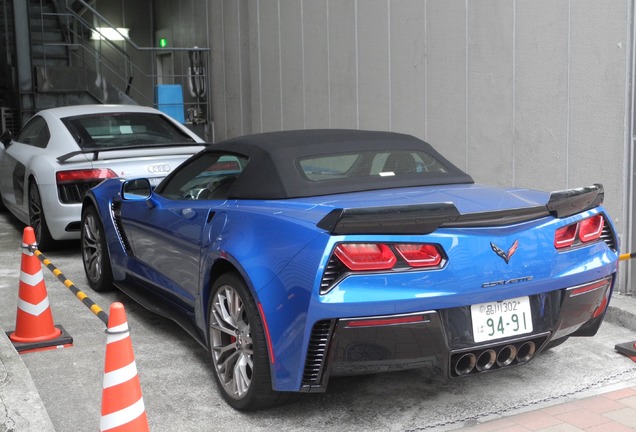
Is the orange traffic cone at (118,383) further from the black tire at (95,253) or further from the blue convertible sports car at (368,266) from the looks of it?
the black tire at (95,253)

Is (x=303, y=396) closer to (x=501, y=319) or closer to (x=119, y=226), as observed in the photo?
(x=501, y=319)

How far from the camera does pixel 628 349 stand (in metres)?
4.98

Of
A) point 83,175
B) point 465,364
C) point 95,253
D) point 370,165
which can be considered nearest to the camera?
point 465,364

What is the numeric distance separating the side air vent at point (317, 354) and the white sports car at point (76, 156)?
A: 168 inches

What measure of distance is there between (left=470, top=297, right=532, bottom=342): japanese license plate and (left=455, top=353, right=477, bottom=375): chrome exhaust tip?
10 cm

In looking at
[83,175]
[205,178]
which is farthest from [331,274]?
[83,175]

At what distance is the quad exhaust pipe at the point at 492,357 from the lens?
12.2ft

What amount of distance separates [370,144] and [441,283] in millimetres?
1559

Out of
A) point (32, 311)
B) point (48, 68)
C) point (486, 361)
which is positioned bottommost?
point (32, 311)

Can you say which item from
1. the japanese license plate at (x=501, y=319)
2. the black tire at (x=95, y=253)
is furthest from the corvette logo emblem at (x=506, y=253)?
the black tire at (x=95, y=253)

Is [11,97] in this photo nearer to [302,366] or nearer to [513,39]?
[513,39]

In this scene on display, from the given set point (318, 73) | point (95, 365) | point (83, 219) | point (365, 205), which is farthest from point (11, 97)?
point (365, 205)

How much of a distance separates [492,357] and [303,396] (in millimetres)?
1046

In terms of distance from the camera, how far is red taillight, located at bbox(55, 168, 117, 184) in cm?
754
